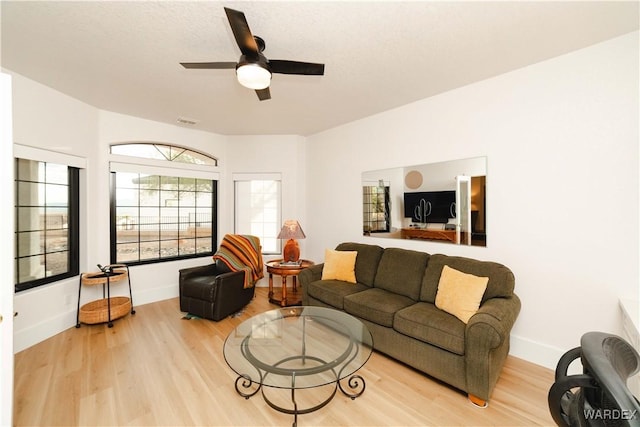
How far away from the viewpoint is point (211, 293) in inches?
127

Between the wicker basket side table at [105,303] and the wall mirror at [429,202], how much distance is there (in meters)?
3.21

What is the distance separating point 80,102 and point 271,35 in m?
2.80

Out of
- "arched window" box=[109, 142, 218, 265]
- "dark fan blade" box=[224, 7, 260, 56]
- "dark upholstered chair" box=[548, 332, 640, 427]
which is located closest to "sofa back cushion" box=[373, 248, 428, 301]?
"dark upholstered chair" box=[548, 332, 640, 427]

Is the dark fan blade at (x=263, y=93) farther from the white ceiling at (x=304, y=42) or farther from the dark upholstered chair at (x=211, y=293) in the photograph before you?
the dark upholstered chair at (x=211, y=293)

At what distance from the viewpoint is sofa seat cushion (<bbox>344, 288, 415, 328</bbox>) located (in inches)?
95.9

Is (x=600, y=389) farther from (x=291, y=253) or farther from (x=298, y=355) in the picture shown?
(x=291, y=253)

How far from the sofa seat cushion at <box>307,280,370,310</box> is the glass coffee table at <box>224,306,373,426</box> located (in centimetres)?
37

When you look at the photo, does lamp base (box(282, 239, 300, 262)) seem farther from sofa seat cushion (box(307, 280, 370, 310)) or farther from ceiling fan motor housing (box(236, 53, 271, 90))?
ceiling fan motor housing (box(236, 53, 271, 90))

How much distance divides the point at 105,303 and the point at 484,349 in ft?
13.6

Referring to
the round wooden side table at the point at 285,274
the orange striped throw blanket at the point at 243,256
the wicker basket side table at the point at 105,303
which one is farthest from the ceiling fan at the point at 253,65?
the wicker basket side table at the point at 105,303

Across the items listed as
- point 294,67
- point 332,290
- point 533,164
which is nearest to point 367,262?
point 332,290

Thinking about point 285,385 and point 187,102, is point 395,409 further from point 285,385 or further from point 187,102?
point 187,102

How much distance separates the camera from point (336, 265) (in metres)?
3.33

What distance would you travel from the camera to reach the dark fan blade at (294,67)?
1843mm
